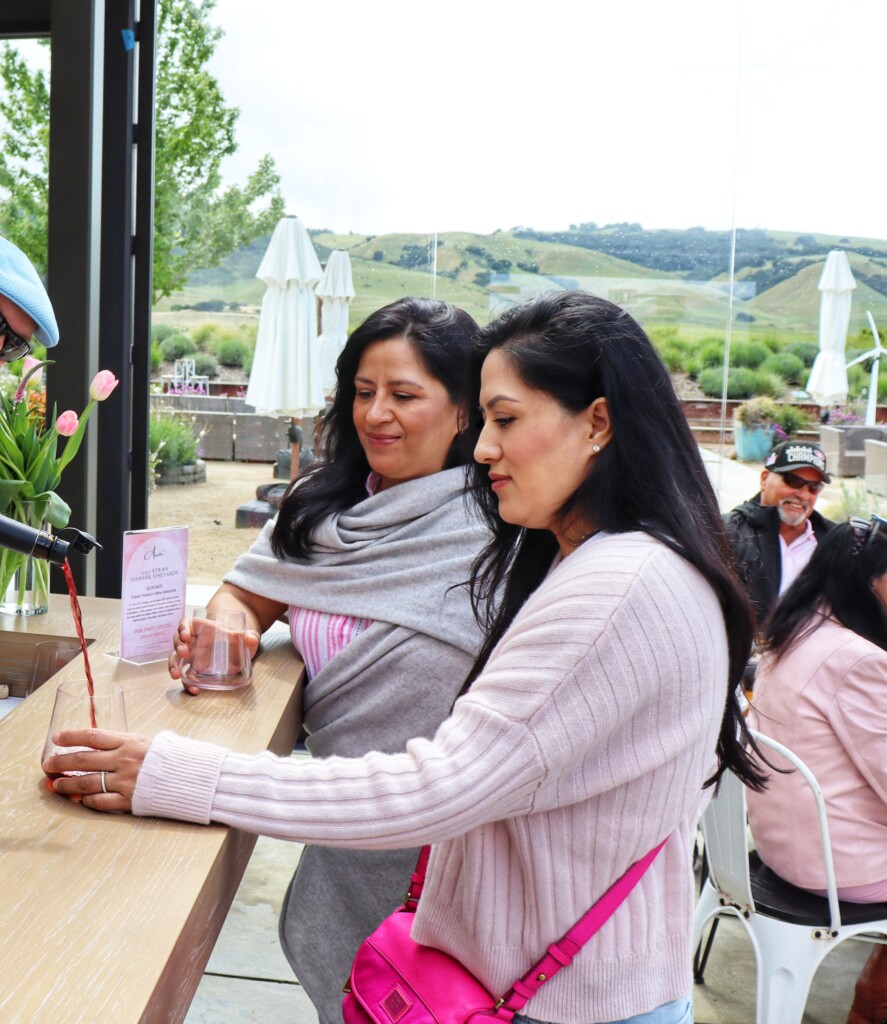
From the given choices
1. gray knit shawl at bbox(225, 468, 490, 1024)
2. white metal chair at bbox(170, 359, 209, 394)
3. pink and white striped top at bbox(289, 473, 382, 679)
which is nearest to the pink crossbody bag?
gray knit shawl at bbox(225, 468, 490, 1024)

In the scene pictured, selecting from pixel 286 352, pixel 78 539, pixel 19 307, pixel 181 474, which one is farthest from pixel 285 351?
pixel 78 539

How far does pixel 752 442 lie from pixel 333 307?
71.8 inches

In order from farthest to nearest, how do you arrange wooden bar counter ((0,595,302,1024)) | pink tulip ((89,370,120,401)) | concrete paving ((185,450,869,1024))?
concrete paving ((185,450,869,1024))
pink tulip ((89,370,120,401))
wooden bar counter ((0,595,302,1024))

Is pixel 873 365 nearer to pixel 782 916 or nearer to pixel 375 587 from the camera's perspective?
pixel 782 916

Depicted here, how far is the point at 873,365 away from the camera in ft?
14.3

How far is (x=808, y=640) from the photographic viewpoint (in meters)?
2.60

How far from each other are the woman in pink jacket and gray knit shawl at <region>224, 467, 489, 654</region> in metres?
1.07

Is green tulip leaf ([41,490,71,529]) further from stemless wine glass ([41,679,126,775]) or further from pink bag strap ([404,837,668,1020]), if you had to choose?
pink bag strap ([404,837,668,1020])

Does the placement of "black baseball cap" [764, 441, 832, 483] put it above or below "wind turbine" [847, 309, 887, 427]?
below

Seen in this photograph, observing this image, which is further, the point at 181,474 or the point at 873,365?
the point at 181,474

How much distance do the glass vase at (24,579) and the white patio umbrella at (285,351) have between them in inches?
88.7

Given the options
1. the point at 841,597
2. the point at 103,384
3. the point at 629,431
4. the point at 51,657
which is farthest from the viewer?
the point at 841,597

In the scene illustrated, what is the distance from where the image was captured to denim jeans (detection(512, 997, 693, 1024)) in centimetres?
112

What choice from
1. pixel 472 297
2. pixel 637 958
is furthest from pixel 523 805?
pixel 472 297
